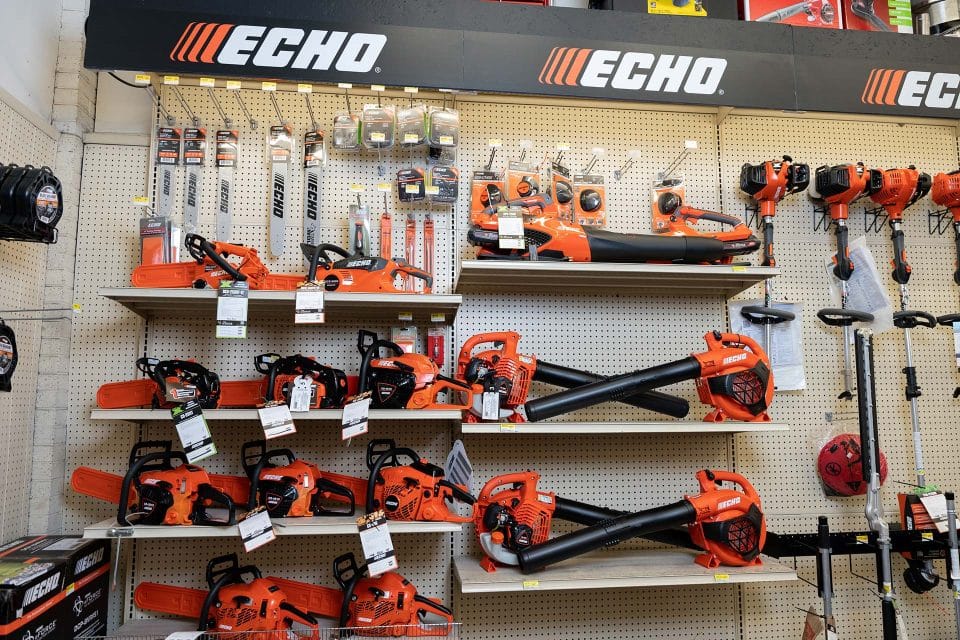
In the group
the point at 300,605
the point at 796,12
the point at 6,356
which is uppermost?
the point at 796,12

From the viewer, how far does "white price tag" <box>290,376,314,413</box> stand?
2.48 meters

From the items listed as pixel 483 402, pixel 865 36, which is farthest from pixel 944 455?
pixel 483 402

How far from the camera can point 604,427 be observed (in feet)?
8.70

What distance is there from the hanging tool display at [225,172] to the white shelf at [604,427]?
4.95 ft

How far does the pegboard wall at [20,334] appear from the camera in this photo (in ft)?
8.18

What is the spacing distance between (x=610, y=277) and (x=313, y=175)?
1527mm

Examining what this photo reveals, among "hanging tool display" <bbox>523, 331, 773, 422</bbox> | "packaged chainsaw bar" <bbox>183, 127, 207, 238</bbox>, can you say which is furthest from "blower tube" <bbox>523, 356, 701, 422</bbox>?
"packaged chainsaw bar" <bbox>183, 127, 207, 238</bbox>

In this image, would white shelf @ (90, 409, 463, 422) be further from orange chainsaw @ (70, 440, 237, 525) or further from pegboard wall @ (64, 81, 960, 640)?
pegboard wall @ (64, 81, 960, 640)

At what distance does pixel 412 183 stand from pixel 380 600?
1857mm

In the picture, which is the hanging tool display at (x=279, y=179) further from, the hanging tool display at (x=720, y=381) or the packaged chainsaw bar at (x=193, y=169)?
the hanging tool display at (x=720, y=381)

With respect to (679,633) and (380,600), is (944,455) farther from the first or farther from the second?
(380,600)

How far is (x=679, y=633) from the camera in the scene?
3.04 m

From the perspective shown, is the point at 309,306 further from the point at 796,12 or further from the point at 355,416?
the point at 796,12

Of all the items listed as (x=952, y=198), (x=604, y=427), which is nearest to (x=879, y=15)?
(x=952, y=198)
